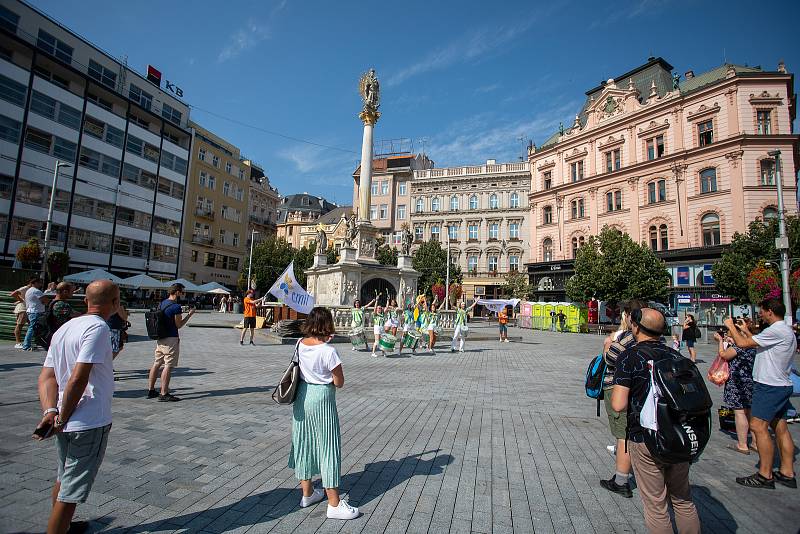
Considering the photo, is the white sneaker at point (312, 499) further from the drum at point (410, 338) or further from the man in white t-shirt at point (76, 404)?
the drum at point (410, 338)

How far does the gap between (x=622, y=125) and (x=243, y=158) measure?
48149 millimetres

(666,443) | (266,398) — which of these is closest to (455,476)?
(666,443)

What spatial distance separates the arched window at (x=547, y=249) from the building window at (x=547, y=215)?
7.10ft

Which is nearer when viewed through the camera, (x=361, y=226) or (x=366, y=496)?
(x=366, y=496)

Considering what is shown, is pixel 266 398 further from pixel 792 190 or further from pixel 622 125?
pixel 622 125

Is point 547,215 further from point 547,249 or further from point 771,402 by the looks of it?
point 771,402

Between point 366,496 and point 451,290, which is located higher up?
point 451,290

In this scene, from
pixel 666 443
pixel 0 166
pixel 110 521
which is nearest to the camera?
pixel 666 443

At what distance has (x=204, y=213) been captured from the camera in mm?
49375

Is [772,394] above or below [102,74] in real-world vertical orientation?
below

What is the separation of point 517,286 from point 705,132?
21777 millimetres

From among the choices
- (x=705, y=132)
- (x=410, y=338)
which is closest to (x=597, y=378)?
(x=410, y=338)

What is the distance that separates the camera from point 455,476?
4395mm

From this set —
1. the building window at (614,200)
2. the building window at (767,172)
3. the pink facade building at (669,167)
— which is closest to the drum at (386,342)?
the pink facade building at (669,167)
